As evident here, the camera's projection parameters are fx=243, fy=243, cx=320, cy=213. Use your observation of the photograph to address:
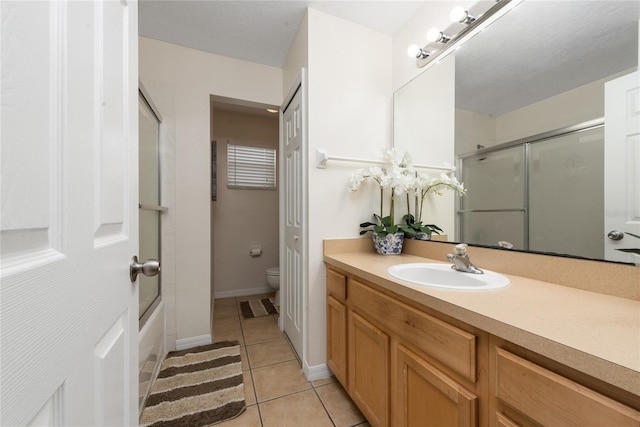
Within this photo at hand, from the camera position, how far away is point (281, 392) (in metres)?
1.43

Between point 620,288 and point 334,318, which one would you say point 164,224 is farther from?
point 620,288

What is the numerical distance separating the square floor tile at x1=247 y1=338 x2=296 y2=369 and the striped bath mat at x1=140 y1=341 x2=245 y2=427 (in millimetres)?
101

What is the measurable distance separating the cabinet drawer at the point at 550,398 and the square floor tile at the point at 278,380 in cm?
122

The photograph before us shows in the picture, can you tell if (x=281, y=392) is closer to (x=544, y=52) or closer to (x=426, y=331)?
(x=426, y=331)

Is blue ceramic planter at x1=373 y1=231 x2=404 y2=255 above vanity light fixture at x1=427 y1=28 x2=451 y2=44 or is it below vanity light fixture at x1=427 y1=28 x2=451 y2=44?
below

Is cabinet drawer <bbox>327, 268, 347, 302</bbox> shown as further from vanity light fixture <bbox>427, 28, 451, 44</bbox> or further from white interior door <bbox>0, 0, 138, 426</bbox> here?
vanity light fixture <bbox>427, 28, 451, 44</bbox>

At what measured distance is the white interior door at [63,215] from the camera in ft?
0.85

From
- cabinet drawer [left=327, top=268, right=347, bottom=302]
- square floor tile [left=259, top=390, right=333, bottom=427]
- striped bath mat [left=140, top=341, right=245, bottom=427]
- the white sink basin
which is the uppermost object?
the white sink basin

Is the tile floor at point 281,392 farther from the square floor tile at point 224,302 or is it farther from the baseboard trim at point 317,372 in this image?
the square floor tile at point 224,302

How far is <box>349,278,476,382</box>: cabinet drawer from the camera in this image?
0.68 meters

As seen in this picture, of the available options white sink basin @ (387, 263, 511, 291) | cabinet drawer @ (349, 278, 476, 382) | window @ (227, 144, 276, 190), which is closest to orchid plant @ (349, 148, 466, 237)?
white sink basin @ (387, 263, 511, 291)

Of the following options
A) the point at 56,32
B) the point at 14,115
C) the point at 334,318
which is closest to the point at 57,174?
the point at 14,115

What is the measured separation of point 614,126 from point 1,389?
1.46 m

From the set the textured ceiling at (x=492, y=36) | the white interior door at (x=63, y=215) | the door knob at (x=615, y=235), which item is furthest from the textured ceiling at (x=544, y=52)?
the white interior door at (x=63, y=215)
